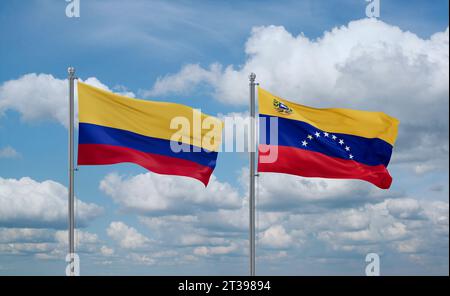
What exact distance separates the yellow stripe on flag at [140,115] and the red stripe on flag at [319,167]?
7.59 feet

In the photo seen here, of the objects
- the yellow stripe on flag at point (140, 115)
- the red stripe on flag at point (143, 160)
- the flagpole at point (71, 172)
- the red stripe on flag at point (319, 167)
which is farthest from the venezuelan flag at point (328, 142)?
the flagpole at point (71, 172)

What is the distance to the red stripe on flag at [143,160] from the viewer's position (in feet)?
87.4

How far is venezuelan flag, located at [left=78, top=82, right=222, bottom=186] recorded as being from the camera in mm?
26828

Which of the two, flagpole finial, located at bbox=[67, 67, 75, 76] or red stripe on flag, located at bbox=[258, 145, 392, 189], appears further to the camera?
red stripe on flag, located at bbox=[258, 145, 392, 189]

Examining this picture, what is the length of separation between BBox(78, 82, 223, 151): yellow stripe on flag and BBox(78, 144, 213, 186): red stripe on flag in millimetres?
833

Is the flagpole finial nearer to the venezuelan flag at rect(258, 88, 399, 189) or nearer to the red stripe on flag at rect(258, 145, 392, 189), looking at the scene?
the venezuelan flag at rect(258, 88, 399, 189)

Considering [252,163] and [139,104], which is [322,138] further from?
[139,104]

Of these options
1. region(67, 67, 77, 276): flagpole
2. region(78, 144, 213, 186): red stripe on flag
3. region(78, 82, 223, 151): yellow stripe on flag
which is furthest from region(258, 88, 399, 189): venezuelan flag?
region(67, 67, 77, 276): flagpole

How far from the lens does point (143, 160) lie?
2736cm

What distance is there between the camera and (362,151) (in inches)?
1170

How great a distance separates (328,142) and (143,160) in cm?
775

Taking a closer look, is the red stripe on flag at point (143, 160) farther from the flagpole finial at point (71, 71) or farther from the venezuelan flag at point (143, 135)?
the flagpole finial at point (71, 71)
